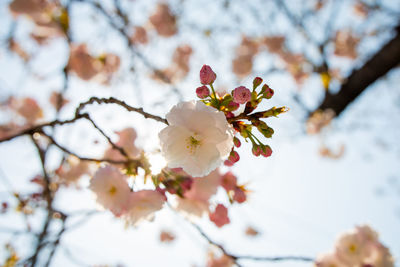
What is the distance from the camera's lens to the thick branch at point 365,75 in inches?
113

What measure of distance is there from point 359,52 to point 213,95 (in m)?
5.14

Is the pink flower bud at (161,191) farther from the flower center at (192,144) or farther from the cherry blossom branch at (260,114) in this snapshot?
the cherry blossom branch at (260,114)

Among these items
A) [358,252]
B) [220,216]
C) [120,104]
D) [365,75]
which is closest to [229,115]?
[120,104]

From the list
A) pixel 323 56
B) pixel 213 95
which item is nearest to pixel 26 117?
pixel 213 95

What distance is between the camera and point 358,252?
4.47 ft

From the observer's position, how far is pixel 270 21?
13.4 ft

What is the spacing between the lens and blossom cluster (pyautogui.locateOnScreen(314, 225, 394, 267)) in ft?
4.24

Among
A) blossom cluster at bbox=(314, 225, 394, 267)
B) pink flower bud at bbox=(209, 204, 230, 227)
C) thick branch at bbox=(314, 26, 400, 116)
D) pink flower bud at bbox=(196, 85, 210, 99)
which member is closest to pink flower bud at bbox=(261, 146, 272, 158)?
pink flower bud at bbox=(196, 85, 210, 99)

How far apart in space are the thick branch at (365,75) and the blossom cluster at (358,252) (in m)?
2.22

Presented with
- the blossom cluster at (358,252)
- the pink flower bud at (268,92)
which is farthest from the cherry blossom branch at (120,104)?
the blossom cluster at (358,252)

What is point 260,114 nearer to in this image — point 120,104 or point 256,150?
point 256,150

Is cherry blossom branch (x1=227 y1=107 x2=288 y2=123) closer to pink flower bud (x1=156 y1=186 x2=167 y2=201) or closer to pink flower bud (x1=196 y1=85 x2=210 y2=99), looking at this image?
pink flower bud (x1=196 y1=85 x2=210 y2=99)

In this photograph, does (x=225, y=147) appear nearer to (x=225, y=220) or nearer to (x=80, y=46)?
(x=225, y=220)

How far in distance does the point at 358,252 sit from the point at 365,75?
2.38 meters
